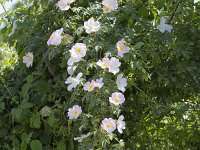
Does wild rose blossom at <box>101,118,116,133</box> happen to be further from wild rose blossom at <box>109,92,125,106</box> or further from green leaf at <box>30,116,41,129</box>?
green leaf at <box>30,116,41,129</box>

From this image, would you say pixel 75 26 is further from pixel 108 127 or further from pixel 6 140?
pixel 6 140

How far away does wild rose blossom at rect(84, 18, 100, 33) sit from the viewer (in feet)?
6.71

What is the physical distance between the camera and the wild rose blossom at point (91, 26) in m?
2.04

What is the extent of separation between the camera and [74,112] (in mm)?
2002

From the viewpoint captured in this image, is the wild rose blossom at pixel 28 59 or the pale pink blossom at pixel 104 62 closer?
the pale pink blossom at pixel 104 62

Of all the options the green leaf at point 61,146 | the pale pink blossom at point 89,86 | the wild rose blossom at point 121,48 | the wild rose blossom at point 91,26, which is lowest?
the green leaf at point 61,146

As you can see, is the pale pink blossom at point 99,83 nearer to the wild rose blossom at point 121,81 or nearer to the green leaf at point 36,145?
the wild rose blossom at point 121,81

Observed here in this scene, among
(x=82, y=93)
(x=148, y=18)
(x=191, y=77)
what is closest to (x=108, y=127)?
(x=82, y=93)

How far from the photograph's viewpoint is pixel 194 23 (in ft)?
7.91

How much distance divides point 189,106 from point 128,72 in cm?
35

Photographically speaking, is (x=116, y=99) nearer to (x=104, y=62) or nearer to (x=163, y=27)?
(x=104, y=62)

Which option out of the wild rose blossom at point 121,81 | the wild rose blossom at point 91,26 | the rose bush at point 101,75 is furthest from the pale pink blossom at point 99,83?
the wild rose blossom at point 91,26

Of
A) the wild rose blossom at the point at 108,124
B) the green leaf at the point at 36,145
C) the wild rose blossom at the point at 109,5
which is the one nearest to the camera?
the wild rose blossom at the point at 108,124

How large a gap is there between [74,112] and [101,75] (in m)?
0.21
